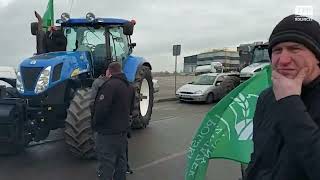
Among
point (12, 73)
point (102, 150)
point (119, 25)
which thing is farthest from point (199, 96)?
point (102, 150)

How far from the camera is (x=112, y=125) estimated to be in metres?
6.33

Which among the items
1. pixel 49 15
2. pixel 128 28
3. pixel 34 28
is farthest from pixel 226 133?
pixel 49 15

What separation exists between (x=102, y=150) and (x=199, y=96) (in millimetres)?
16288

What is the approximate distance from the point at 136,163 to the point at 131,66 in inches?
123

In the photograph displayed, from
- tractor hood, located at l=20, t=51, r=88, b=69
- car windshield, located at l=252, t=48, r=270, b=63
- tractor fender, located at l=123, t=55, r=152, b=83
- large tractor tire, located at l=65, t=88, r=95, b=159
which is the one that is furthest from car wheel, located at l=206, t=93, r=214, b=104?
large tractor tire, located at l=65, t=88, r=95, b=159

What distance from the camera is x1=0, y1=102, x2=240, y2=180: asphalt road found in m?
7.85

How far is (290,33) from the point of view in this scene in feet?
6.38

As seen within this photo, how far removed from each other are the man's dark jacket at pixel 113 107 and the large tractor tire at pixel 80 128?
209cm

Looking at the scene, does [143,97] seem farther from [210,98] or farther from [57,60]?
[210,98]

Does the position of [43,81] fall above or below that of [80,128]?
above

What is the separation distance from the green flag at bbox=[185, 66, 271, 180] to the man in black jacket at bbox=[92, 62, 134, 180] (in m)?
2.15

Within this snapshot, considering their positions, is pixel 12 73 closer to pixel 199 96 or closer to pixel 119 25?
pixel 119 25

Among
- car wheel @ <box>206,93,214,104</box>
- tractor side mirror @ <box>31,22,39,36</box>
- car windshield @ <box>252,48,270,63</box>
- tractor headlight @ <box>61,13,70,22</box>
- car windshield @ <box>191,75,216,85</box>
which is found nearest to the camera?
tractor headlight @ <box>61,13,70,22</box>

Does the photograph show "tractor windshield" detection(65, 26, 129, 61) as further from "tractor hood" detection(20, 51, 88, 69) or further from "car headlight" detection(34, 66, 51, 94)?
"car headlight" detection(34, 66, 51, 94)
